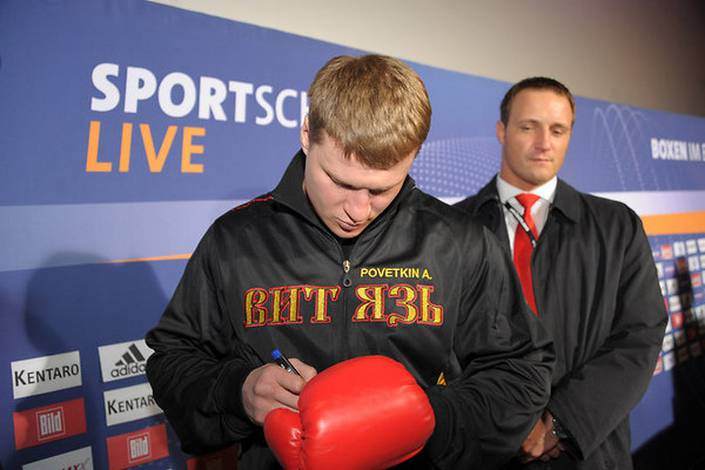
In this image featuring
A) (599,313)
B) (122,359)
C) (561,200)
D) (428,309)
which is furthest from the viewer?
(561,200)

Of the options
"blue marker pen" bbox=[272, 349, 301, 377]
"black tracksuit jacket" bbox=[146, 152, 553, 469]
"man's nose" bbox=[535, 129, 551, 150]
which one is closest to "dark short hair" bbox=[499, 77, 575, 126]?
"man's nose" bbox=[535, 129, 551, 150]

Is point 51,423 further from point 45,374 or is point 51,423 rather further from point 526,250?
point 526,250

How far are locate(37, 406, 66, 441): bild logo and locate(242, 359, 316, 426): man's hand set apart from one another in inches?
24.9

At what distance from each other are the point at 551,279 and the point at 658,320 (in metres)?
0.28

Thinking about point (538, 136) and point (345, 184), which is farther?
point (538, 136)

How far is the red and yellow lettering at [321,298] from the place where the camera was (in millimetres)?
970

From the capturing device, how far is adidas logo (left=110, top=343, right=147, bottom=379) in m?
1.33

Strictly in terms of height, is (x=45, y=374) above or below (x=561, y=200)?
below

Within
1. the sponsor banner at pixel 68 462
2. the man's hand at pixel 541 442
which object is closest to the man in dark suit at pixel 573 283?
the man's hand at pixel 541 442

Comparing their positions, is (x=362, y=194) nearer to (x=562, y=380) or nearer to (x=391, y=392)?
(x=391, y=392)

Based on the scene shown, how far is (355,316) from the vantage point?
3.17 ft

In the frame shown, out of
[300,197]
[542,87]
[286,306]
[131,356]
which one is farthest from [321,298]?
[542,87]

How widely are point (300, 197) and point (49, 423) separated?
2.49 feet

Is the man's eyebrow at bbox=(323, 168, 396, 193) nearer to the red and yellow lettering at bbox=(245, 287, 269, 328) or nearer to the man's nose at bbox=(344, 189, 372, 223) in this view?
the man's nose at bbox=(344, 189, 372, 223)
